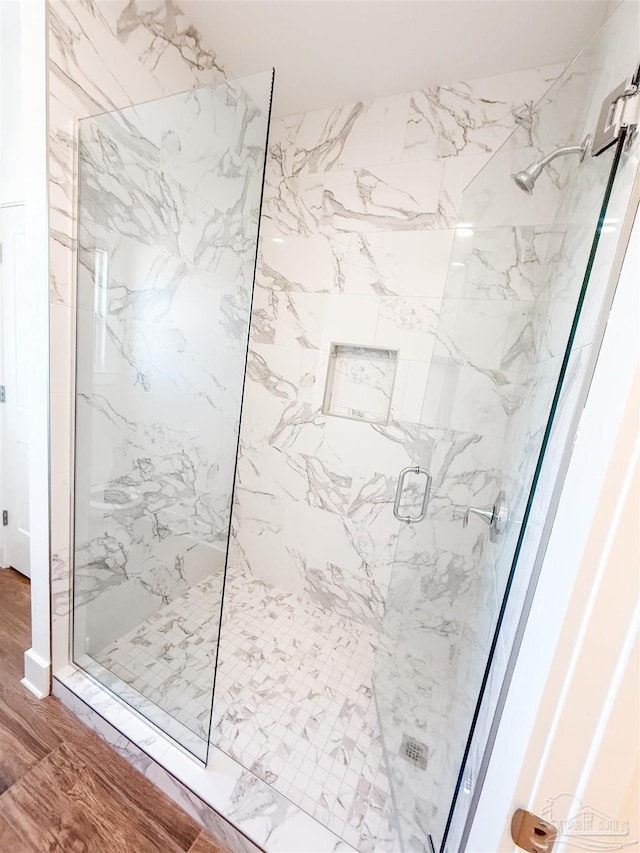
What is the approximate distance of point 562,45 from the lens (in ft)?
4.42

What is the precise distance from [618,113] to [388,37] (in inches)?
51.6

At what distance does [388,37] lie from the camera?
1401 millimetres

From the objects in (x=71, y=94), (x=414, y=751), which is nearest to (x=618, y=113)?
(x=71, y=94)

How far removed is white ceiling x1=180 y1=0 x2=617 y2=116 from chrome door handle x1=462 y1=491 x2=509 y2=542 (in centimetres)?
170

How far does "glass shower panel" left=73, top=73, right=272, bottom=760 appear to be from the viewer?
1.30 metres

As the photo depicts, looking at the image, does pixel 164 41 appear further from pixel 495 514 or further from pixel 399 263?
pixel 495 514

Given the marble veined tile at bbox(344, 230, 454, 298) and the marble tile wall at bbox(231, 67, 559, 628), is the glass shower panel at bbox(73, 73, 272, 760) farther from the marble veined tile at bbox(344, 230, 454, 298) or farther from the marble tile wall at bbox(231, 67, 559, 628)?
the marble veined tile at bbox(344, 230, 454, 298)

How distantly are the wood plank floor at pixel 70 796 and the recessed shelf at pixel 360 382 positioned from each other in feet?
5.61

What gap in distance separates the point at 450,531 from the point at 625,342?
3.40 feet

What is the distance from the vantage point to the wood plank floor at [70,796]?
102 cm

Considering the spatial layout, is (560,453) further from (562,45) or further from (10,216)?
(10,216)

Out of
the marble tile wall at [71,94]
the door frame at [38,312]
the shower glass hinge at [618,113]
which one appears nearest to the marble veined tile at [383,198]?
the marble tile wall at [71,94]

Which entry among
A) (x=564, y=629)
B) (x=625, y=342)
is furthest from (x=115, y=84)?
(x=564, y=629)

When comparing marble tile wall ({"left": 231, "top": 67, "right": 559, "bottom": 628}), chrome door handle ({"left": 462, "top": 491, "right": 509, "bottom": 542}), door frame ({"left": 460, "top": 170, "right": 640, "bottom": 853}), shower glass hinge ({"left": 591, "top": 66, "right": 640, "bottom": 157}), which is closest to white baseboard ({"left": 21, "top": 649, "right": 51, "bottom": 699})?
marble tile wall ({"left": 231, "top": 67, "right": 559, "bottom": 628})
